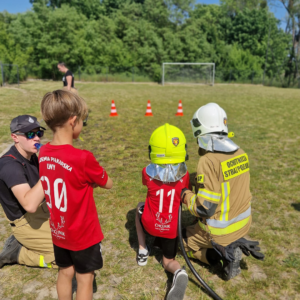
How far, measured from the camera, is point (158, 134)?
2705 millimetres

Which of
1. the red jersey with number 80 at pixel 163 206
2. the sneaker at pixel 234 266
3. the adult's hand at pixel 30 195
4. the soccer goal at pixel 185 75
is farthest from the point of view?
the soccer goal at pixel 185 75

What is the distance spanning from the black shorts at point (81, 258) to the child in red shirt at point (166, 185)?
31.2 inches

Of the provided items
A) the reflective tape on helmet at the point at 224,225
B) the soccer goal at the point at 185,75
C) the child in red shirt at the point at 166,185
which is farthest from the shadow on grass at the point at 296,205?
the soccer goal at the point at 185,75

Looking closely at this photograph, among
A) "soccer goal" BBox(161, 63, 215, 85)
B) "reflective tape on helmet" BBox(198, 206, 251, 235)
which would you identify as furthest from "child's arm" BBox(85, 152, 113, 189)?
"soccer goal" BBox(161, 63, 215, 85)

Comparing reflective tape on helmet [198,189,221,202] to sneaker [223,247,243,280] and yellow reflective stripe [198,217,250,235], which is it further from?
sneaker [223,247,243,280]

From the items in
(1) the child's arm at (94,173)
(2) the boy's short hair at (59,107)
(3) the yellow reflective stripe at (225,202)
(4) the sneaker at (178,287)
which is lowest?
(4) the sneaker at (178,287)

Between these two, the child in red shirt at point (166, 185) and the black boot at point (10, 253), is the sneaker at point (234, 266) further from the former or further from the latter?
the black boot at point (10, 253)

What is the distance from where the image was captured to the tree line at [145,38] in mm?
34031

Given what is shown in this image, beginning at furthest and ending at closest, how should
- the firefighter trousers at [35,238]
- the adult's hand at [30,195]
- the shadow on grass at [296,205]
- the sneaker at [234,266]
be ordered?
1. the shadow on grass at [296,205]
2. the firefighter trousers at [35,238]
3. the sneaker at [234,266]
4. the adult's hand at [30,195]

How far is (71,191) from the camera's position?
6.46 ft

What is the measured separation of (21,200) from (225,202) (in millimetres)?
1807

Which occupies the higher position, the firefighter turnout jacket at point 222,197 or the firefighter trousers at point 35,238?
the firefighter turnout jacket at point 222,197

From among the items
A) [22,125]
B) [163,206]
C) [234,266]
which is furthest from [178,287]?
[22,125]

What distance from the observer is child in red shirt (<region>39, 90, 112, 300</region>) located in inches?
74.4
